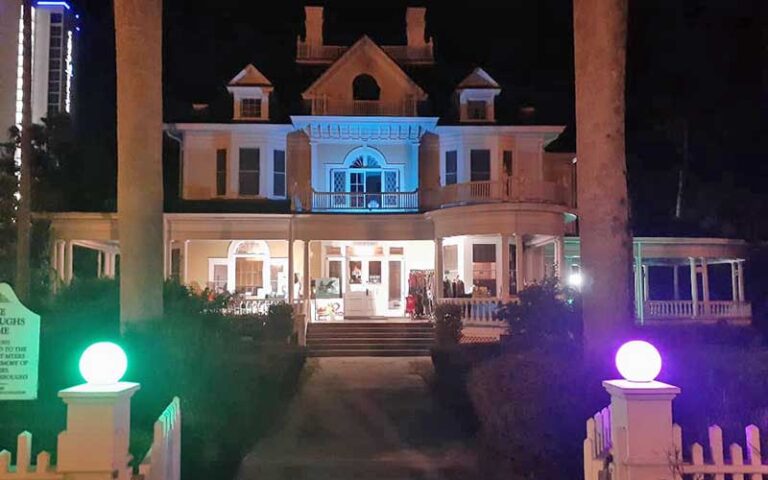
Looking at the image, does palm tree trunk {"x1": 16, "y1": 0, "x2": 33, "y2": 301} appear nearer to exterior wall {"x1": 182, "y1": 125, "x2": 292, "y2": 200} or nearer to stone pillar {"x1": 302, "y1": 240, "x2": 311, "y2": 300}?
stone pillar {"x1": 302, "y1": 240, "x2": 311, "y2": 300}

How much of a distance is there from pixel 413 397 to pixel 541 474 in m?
6.62

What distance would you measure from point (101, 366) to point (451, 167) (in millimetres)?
20493

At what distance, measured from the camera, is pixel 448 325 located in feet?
59.1

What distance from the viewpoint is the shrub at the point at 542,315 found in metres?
12.3

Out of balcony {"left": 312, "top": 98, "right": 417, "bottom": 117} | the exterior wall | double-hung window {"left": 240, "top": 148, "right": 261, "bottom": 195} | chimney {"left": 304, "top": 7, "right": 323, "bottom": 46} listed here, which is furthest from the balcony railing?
chimney {"left": 304, "top": 7, "right": 323, "bottom": 46}

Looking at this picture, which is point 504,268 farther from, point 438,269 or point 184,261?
point 184,261

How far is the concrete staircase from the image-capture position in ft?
63.1

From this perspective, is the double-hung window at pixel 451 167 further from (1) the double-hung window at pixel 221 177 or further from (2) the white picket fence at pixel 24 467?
(2) the white picket fence at pixel 24 467

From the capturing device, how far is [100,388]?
4.68 metres

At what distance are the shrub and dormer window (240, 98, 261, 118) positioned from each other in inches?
554

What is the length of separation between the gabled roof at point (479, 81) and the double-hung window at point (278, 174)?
6931mm

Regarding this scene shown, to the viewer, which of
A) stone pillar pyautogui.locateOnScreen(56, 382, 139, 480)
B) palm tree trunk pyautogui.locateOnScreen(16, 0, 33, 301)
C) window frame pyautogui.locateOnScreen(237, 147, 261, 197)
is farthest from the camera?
window frame pyautogui.locateOnScreen(237, 147, 261, 197)

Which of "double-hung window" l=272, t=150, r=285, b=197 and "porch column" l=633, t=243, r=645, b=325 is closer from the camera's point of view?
"porch column" l=633, t=243, r=645, b=325

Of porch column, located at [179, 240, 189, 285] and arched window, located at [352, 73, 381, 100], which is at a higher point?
arched window, located at [352, 73, 381, 100]
